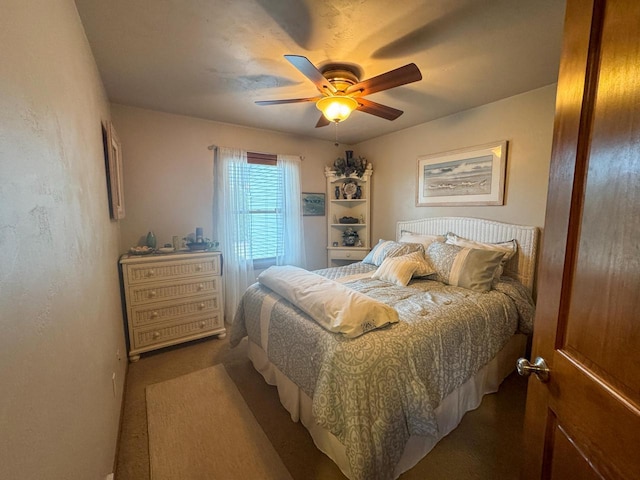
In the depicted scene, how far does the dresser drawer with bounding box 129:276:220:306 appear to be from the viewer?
247 centimetres

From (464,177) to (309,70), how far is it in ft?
7.08

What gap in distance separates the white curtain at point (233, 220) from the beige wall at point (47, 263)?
1.82 metres

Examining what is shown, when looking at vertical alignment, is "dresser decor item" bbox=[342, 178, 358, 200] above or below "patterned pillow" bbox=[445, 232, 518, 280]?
above

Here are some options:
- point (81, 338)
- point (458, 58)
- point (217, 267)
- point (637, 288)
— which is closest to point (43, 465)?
point (81, 338)

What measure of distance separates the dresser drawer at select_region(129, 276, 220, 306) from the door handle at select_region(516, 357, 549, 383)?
8.89 ft

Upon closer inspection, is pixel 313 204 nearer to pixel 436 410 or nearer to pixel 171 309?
pixel 171 309

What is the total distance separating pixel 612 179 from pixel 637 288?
0.75 ft

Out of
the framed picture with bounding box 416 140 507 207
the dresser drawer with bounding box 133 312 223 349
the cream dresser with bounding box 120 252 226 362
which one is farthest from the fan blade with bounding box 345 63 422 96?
the dresser drawer with bounding box 133 312 223 349

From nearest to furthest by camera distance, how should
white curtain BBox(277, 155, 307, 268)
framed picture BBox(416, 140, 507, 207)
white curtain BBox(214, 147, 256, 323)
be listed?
framed picture BBox(416, 140, 507, 207)
white curtain BBox(214, 147, 256, 323)
white curtain BBox(277, 155, 307, 268)

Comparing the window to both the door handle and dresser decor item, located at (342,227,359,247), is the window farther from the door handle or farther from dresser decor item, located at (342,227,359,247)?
the door handle

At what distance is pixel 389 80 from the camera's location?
1.65 m

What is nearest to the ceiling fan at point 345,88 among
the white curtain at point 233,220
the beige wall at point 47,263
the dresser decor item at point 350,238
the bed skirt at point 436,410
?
the beige wall at point 47,263

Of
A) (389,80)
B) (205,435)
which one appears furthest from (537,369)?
(205,435)

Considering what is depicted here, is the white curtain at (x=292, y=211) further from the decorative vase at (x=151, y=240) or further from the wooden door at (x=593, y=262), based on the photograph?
the wooden door at (x=593, y=262)
